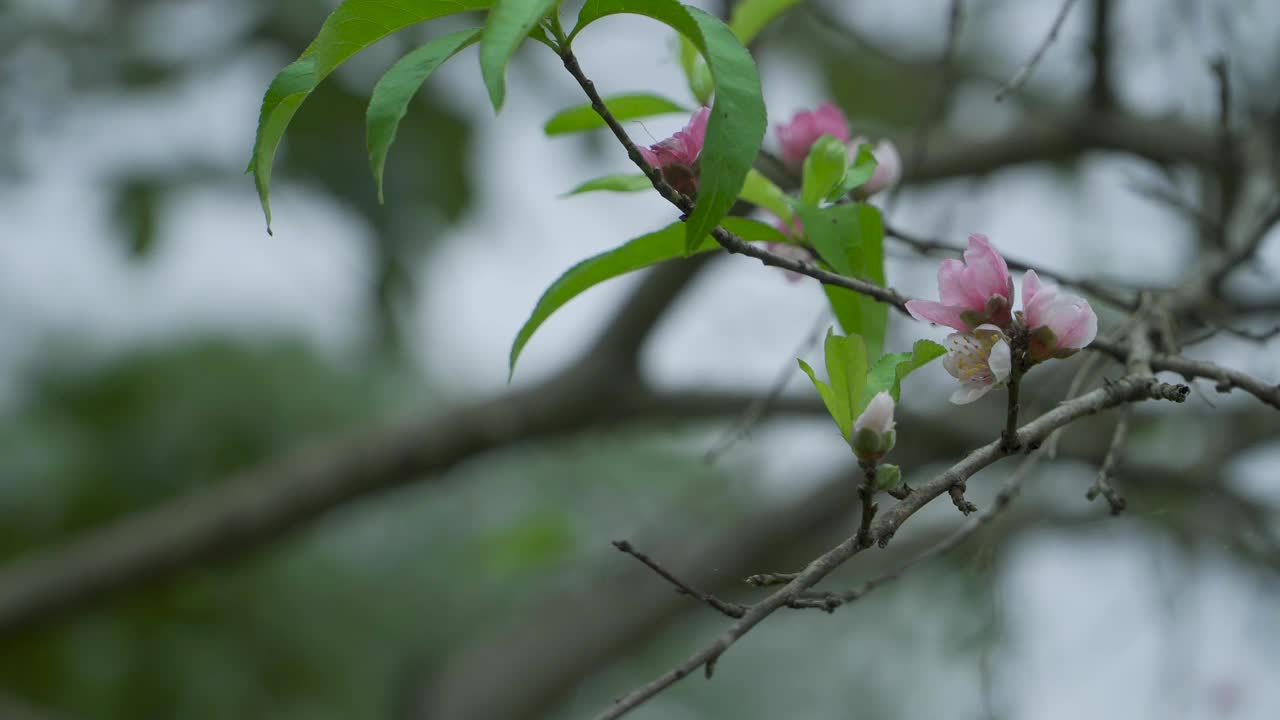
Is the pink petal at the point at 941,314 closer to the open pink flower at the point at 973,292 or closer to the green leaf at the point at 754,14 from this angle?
the open pink flower at the point at 973,292

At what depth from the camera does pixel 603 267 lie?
0.51 m

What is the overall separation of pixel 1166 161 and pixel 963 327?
3.38 feet

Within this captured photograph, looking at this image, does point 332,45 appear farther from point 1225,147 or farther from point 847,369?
point 1225,147

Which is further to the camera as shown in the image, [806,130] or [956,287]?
[806,130]

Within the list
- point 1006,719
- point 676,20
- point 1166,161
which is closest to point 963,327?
point 676,20

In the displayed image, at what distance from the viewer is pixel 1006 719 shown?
105 cm

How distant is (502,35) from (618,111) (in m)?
0.26

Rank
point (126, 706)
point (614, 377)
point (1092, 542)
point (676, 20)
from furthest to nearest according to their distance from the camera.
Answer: point (126, 706), point (1092, 542), point (614, 377), point (676, 20)

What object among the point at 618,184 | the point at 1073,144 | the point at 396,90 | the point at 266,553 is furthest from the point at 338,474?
the point at 396,90

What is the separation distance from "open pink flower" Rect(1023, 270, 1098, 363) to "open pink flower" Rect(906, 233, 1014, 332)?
1cm

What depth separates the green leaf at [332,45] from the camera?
42 centimetres

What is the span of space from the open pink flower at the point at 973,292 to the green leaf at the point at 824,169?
0.30 ft

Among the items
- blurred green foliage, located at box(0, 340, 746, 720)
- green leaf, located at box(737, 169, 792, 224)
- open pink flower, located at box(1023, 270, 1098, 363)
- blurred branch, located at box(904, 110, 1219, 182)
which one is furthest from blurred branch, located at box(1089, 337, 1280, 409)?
blurred green foliage, located at box(0, 340, 746, 720)

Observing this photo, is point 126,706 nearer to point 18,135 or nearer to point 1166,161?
point 18,135
